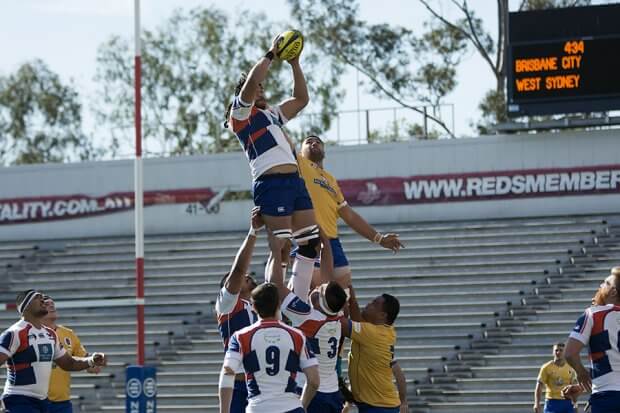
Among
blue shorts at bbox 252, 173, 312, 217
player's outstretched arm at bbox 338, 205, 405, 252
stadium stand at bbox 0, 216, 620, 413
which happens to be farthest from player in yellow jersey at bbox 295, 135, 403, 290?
stadium stand at bbox 0, 216, 620, 413

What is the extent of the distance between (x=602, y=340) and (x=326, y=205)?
9.47 ft

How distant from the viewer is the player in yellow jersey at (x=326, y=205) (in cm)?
1241

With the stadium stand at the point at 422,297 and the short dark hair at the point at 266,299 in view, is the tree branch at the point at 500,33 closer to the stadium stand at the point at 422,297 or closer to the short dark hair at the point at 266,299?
the stadium stand at the point at 422,297

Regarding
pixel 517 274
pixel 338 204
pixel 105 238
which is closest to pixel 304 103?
pixel 338 204

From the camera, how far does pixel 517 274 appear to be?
89.8ft

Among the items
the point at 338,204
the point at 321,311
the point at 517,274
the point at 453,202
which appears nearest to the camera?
the point at 321,311

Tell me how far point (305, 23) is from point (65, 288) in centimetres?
2033

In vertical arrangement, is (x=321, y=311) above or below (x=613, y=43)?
below

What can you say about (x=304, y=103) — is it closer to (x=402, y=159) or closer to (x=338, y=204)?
(x=338, y=204)

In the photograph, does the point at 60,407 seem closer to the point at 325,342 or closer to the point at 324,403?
the point at 324,403

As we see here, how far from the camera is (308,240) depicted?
11.3m

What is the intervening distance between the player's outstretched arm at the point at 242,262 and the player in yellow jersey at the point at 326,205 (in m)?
1.56

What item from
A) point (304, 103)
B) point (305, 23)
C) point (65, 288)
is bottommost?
point (65, 288)

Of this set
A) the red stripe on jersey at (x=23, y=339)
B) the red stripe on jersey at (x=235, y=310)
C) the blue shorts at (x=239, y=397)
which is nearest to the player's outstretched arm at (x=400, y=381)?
the blue shorts at (x=239, y=397)
